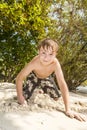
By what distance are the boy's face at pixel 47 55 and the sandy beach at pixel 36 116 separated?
58 cm

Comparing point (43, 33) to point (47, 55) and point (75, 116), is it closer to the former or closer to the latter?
point (47, 55)

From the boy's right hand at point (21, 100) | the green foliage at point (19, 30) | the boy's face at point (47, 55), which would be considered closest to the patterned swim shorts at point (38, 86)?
the boy's right hand at point (21, 100)

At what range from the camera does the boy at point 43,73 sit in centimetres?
473

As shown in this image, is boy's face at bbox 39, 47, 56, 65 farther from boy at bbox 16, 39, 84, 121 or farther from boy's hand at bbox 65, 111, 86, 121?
boy's hand at bbox 65, 111, 86, 121

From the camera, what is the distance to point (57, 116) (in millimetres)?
4445

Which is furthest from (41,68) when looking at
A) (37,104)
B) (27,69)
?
(37,104)

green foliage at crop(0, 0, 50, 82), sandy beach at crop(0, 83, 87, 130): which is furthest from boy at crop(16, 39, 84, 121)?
green foliage at crop(0, 0, 50, 82)

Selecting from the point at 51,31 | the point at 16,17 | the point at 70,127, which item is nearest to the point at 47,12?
the point at 51,31

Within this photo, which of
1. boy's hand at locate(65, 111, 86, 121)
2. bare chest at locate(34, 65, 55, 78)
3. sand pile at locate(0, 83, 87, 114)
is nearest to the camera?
boy's hand at locate(65, 111, 86, 121)

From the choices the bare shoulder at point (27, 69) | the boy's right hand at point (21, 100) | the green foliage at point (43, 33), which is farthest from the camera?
the green foliage at point (43, 33)

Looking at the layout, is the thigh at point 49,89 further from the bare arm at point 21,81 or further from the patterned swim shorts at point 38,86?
the bare arm at point 21,81

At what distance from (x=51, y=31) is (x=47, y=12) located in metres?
0.48

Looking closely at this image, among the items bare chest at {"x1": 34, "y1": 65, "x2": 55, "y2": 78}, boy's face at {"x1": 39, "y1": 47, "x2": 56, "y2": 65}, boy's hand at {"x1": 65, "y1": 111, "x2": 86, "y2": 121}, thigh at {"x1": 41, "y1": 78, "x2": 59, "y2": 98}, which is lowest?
boy's hand at {"x1": 65, "y1": 111, "x2": 86, "y2": 121}

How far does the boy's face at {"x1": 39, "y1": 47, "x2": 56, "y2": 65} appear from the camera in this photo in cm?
473
